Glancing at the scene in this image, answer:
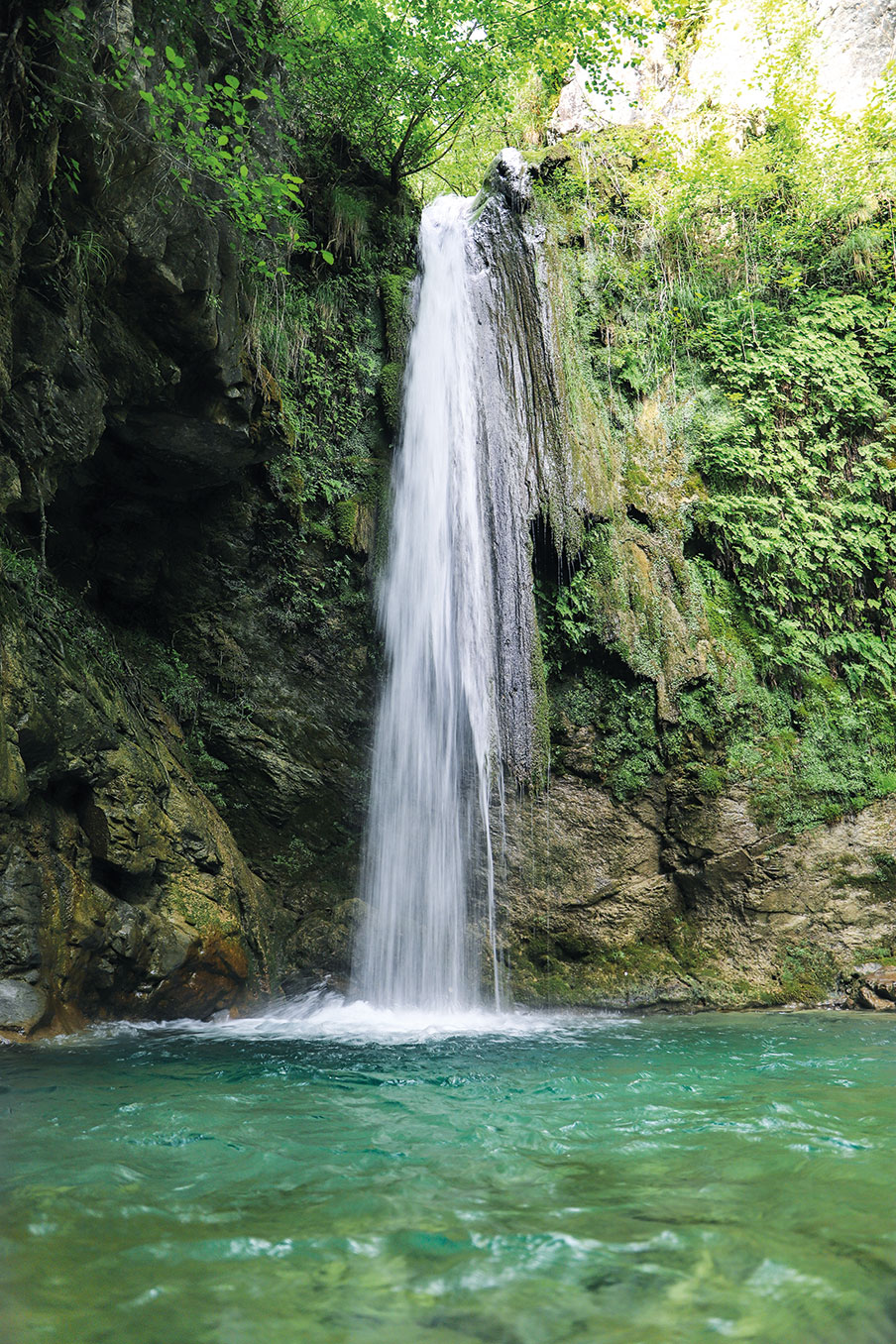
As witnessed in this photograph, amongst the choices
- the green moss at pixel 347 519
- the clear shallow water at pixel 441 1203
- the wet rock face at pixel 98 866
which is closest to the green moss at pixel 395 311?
the green moss at pixel 347 519

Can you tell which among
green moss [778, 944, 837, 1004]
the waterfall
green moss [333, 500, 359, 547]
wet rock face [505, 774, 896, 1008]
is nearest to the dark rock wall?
green moss [333, 500, 359, 547]

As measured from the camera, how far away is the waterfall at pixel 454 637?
804 cm

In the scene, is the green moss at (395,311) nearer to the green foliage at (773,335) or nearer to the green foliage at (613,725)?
the green foliage at (773,335)

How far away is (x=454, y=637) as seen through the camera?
8.51m

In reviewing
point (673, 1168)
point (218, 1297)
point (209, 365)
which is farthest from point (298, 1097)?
point (209, 365)

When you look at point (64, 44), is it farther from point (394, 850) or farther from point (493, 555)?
point (394, 850)

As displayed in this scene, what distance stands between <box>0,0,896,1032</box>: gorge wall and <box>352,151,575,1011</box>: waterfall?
1.01ft

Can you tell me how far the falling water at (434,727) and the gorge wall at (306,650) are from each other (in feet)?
1.02

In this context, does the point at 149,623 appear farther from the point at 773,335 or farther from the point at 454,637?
the point at 773,335

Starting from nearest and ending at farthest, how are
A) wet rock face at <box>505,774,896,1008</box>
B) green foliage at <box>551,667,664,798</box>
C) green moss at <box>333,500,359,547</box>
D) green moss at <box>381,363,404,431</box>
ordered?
1. wet rock face at <box>505,774,896,1008</box>
2. green foliage at <box>551,667,664,798</box>
3. green moss at <box>333,500,359,547</box>
4. green moss at <box>381,363,404,431</box>

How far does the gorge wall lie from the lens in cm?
559

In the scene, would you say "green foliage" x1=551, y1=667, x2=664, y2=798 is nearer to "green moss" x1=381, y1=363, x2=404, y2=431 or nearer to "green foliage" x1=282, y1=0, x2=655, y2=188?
"green moss" x1=381, y1=363, x2=404, y2=431

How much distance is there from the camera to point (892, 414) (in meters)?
10.1

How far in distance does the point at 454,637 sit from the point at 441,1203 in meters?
6.53
